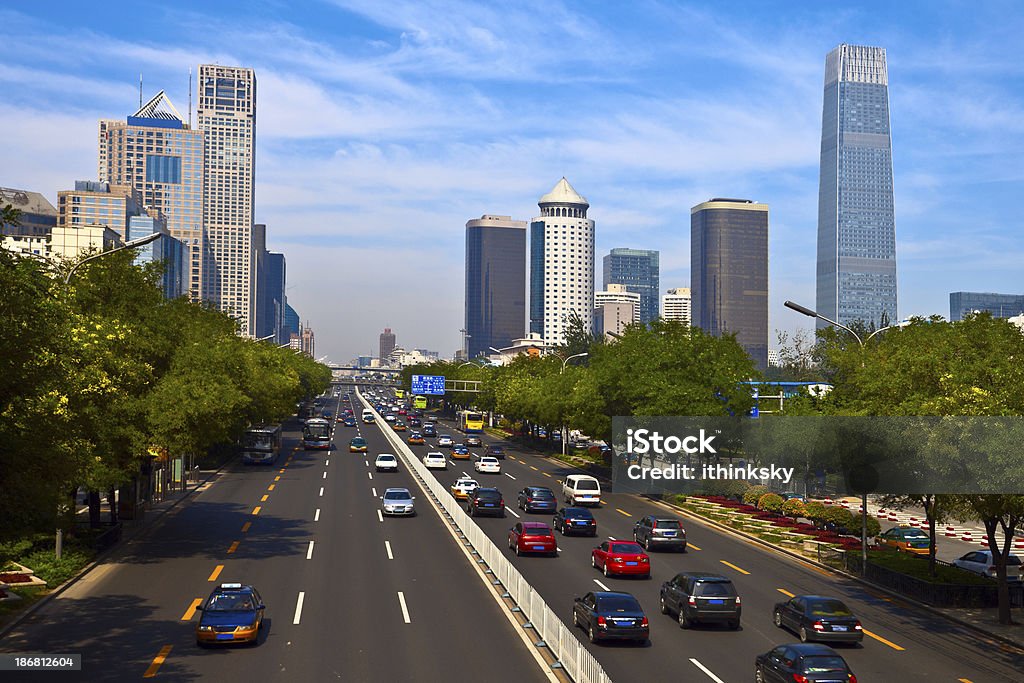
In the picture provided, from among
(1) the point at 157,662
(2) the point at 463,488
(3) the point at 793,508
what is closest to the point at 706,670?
Answer: (1) the point at 157,662

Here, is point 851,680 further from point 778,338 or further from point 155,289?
point 778,338

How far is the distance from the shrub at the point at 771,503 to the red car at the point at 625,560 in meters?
22.1

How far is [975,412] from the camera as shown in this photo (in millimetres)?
27078

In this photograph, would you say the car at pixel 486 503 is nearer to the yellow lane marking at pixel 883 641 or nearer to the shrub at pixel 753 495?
the shrub at pixel 753 495

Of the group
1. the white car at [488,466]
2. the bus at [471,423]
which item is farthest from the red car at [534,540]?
the bus at [471,423]

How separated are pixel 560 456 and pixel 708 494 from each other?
2921 cm

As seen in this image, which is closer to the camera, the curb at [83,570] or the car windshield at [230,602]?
the car windshield at [230,602]

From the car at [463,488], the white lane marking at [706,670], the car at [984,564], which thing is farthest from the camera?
the car at [463,488]

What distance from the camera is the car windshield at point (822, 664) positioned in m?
→ 20.4

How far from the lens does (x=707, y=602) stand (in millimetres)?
27562

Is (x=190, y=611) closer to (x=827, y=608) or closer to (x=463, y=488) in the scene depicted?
(x=827, y=608)

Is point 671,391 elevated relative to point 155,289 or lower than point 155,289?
lower

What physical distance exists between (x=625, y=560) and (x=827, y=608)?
387 inches

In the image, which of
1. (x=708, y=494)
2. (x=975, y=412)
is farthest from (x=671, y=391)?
(x=975, y=412)
